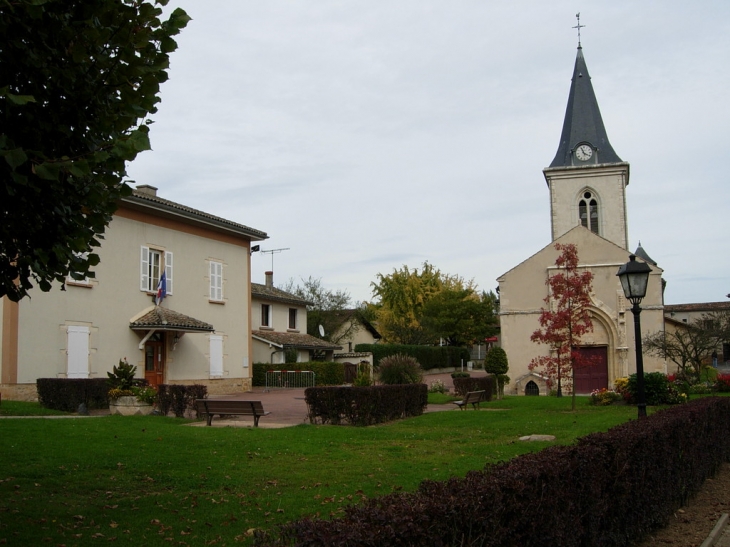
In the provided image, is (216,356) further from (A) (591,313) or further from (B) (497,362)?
(A) (591,313)

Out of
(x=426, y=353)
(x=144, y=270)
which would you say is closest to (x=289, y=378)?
(x=144, y=270)

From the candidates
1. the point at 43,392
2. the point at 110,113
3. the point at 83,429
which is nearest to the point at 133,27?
the point at 110,113

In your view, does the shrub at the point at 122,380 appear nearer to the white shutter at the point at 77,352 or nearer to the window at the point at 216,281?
the white shutter at the point at 77,352

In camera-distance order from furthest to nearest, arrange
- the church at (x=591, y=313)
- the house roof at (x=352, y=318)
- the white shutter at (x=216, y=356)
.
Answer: the house roof at (x=352, y=318)
the church at (x=591, y=313)
the white shutter at (x=216, y=356)

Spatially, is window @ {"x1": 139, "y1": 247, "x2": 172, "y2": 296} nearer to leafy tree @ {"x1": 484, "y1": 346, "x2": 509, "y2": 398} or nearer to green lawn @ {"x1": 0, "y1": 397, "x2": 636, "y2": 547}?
green lawn @ {"x1": 0, "y1": 397, "x2": 636, "y2": 547}

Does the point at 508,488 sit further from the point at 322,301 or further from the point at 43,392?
the point at 322,301

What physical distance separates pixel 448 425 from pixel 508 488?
1164 cm

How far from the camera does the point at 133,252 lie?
24156 millimetres

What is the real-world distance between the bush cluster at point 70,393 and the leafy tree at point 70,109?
13.1 m

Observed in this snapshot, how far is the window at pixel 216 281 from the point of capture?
1112 inches

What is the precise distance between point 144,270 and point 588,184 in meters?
28.4

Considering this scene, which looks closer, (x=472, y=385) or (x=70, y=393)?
(x=70, y=393)

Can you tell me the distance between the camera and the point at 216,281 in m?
28.5

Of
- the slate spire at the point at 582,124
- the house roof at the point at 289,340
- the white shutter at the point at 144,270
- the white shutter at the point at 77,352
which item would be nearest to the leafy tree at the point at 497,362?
the house roof at the point at 289,340
